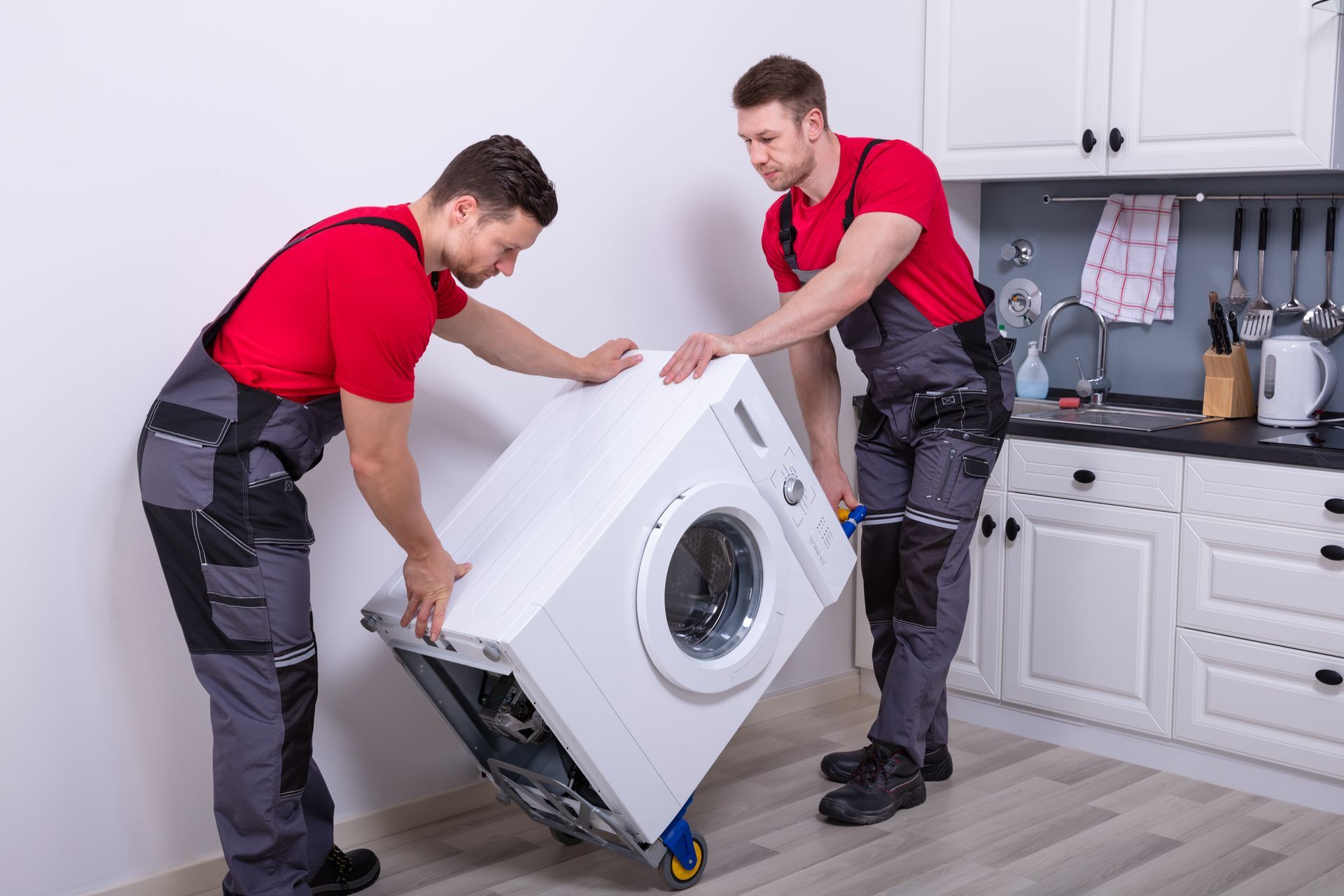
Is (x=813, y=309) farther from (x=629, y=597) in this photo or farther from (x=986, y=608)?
(x=986, y=608)

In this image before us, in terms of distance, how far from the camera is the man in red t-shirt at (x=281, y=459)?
1.83m

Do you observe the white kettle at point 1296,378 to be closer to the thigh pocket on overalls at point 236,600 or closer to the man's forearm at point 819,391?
the man's forearm at point 819,391

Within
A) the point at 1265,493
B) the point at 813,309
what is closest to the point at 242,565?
the point at 813,309

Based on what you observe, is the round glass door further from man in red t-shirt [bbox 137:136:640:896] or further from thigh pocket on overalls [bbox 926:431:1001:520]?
thigh pocket on overalls [bbox 926:431:1001:520]

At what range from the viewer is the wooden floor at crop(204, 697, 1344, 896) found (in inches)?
89.4

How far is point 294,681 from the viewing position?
1.93m

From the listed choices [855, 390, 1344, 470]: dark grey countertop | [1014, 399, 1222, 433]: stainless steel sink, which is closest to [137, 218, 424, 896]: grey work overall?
[855, 390, 1344, 470]: dark grey countertop

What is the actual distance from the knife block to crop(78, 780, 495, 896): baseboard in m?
2.01

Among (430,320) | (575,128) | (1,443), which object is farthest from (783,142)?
(1,443)

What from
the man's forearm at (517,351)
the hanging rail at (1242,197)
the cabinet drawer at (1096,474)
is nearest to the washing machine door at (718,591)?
the man's forearm at (517,351)

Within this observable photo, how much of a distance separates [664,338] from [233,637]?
1.40 m

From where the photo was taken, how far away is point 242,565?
1.87 metres

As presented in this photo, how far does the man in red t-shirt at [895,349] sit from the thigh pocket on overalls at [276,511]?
2.90 ft

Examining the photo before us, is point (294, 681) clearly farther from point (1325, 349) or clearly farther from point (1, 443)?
point (1325, 349)
